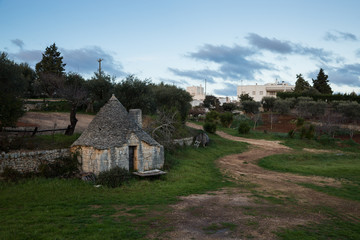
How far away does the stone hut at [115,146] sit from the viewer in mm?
14633

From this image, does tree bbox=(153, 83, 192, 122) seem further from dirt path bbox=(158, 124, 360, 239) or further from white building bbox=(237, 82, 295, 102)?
white building bbox=(237, 82, 295, 102)

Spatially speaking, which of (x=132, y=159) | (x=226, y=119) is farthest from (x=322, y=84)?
(x=132, y=159)

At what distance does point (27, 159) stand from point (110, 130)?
162 inches

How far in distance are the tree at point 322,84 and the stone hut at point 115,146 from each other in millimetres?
56850

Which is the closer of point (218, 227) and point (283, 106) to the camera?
point (218, 227)

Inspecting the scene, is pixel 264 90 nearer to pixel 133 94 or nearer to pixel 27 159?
pixel 133 94

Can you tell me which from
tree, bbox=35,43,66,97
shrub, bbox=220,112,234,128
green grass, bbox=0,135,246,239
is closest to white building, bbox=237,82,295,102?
shrub, bbox=220,112,234,128

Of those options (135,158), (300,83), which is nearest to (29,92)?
(135,158)

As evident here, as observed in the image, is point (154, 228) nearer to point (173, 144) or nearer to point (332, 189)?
point (332, 189)

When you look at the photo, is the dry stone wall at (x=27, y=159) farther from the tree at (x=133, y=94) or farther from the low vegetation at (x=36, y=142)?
the tree at (x=133, y=94)

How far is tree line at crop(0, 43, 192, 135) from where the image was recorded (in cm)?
1695

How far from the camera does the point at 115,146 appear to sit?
588 inches

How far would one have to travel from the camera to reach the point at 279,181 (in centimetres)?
1752

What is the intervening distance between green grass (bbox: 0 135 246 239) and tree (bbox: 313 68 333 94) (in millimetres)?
55240
